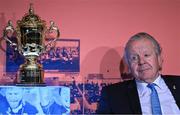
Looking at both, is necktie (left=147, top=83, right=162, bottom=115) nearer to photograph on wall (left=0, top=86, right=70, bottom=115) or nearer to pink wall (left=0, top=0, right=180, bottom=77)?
pink wall (left=0, top=0, right=180, bottom=77)

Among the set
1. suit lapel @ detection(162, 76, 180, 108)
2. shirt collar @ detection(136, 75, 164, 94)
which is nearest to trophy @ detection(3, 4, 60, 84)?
shirt collar @ detection(136, 75, 164, 94)

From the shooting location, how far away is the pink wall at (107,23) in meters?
1.75

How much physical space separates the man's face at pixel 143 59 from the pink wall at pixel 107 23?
24cm

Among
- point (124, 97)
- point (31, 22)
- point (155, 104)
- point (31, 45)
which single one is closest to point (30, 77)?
point (31, 45)

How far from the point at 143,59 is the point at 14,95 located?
2.12 ft

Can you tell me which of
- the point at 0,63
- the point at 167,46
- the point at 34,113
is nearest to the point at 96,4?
the point at 167,46

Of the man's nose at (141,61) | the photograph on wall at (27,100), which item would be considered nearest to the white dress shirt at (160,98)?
the man's nose at (141,61)

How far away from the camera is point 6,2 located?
5.59 feet

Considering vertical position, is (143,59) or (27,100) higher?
(143,59)

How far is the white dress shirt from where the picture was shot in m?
1.54

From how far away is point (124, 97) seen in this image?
1.60 metres

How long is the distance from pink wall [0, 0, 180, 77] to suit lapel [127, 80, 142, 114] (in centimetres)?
19

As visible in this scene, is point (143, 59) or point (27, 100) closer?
point (27, 100)

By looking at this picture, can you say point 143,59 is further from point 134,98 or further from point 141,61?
point 134,98
